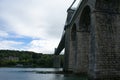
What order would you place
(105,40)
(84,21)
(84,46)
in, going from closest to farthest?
1. (105,40)
2. (84,21)
3. (84,46)

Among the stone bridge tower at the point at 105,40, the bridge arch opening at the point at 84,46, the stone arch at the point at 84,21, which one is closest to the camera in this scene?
the stone bridge tower at the point at 105,40

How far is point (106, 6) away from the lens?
64.5 feet

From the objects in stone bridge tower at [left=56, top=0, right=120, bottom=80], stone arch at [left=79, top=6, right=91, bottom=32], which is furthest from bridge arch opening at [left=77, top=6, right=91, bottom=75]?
stone bridge tower at [left=56, top=0, right=120, bottom=80]

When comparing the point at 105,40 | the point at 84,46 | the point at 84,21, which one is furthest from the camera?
the point at 84,46

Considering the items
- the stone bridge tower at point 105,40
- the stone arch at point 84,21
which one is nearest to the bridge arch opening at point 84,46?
the stone arch at point 84,21

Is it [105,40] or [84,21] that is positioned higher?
[84,21]

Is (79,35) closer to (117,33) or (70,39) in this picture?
(70,39)

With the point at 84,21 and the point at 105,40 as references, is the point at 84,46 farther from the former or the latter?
the point at 105,40

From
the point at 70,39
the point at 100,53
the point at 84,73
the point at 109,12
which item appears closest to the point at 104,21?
the point at 109,12

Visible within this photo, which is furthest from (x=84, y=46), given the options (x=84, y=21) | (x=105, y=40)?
(x=105, y=40)

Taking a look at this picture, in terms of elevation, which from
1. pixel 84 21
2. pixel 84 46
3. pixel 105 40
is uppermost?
pixel 84 21

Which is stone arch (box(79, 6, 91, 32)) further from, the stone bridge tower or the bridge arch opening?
the stone bridge tower

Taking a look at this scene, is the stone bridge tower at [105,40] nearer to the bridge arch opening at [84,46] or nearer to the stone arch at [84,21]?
the stone arch at [84,21]

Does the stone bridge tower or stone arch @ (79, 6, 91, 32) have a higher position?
stone arch @ (79, 6, 91, 32)
